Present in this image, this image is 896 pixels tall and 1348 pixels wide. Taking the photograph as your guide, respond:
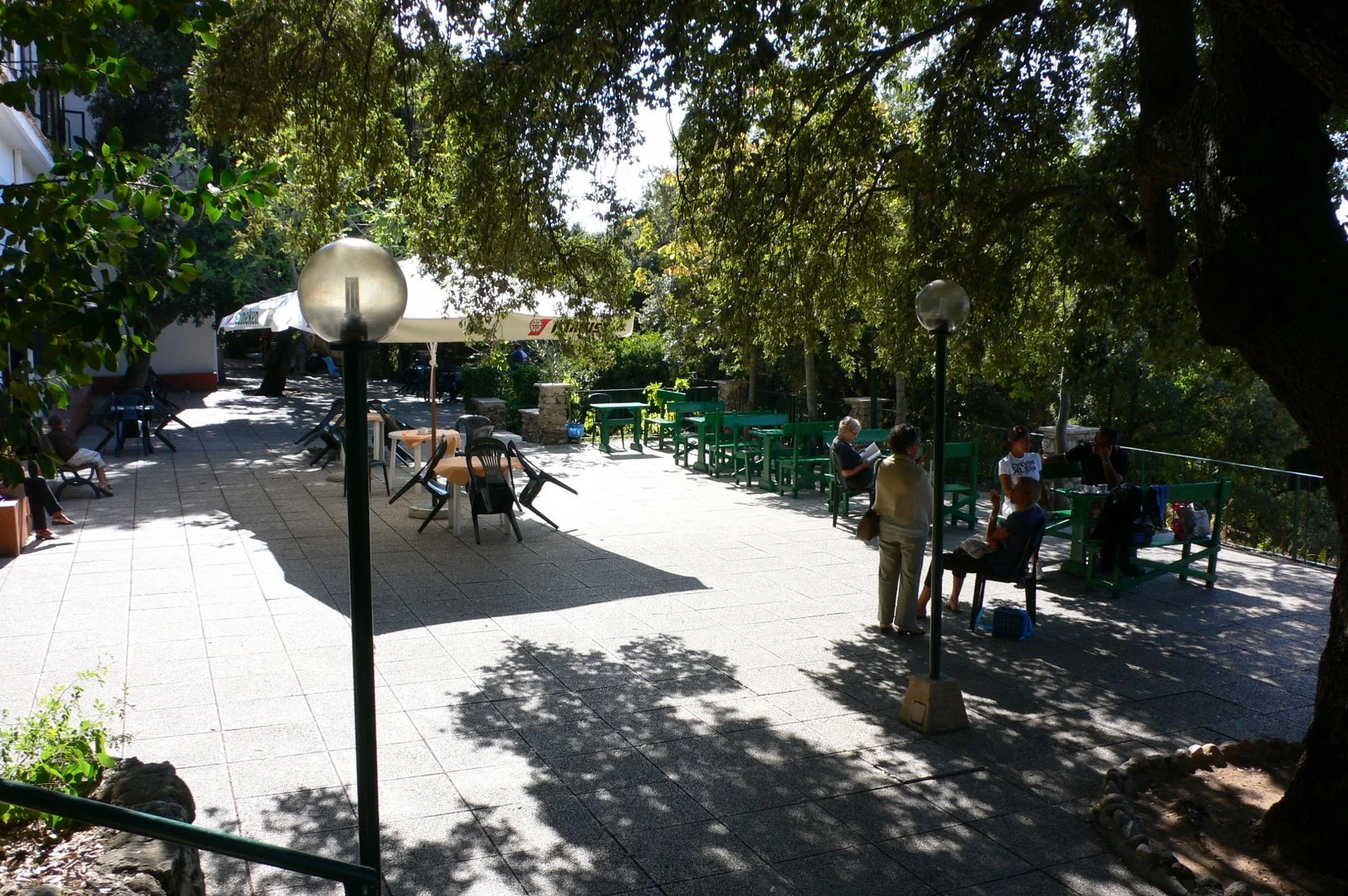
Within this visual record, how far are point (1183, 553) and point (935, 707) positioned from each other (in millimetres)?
4869

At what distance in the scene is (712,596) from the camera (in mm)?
9312

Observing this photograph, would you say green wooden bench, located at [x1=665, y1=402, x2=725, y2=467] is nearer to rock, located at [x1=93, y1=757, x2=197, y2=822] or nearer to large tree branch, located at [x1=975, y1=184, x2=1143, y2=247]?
large tree branch, located at [x1=975, y1=184, x2=1143, y2=247]

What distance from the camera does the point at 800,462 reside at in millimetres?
14625

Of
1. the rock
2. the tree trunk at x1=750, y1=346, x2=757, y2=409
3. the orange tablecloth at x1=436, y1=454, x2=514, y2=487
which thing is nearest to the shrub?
the rock

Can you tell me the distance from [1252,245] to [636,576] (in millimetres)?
6066

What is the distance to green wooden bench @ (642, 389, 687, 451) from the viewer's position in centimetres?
1923

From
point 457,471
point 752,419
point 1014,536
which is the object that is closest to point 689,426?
point 752,419

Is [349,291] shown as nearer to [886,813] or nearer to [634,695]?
[886,813]

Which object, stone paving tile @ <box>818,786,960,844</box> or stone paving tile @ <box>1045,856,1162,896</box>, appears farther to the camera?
stone paving tile @ <box>818,786,960,844</box>

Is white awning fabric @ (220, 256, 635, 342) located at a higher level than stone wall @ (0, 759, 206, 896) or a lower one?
higher

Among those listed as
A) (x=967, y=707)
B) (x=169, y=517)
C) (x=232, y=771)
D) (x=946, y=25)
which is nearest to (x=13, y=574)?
(x=169, y=517)

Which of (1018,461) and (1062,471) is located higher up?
(1018,461)

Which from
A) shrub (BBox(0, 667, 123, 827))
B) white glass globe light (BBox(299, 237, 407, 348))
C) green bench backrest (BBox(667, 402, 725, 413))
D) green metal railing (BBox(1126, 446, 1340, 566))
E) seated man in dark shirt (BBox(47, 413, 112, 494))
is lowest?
green metal railing (BBox(1126, 446, 1340, 566))

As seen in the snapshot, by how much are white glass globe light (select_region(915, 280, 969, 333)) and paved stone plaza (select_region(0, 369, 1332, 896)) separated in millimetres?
2359
